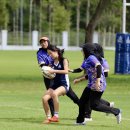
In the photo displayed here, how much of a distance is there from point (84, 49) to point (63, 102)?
24.5 feet

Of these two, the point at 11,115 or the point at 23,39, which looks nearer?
the point at 11,115

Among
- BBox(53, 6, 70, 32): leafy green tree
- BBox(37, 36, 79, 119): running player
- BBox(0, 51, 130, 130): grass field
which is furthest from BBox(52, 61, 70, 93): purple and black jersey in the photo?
BBox(53, 6, 70, 32): leafy green tree

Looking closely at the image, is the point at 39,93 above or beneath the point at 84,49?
beneath

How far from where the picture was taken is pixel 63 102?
22.1m

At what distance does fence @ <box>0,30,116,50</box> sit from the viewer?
90.8 m

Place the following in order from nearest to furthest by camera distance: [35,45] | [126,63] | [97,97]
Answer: [97,97] < [126,63] < [35,45]

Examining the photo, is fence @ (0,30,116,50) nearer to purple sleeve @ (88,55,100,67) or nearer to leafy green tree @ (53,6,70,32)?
leafy green tree @ (53,6,70,32)

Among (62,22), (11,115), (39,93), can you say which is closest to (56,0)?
(62,22)

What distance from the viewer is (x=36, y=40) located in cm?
9181

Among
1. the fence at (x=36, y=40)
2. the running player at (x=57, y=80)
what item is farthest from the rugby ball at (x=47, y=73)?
the fence at (x=36, y=40)

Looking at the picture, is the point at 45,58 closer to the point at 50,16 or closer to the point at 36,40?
the point at 36,40

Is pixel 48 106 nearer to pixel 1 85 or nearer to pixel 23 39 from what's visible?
pixel 1 85

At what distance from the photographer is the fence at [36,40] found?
298 ft

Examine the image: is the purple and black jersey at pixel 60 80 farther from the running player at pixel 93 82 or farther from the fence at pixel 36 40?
the fence at pixel 36 40
